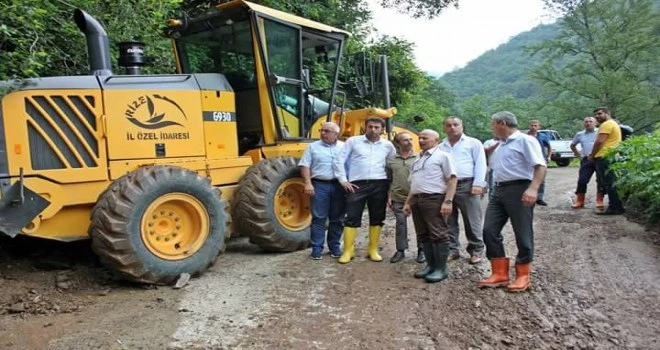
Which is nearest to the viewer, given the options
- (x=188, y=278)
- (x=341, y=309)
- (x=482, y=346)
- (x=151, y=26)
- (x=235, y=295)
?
(x=482, y=346)

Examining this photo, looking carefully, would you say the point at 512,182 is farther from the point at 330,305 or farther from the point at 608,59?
the point at 608,59

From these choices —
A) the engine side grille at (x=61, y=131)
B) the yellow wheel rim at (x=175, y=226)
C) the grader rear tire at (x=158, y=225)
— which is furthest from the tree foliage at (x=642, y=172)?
the engine side grille at (x=61, y=131)

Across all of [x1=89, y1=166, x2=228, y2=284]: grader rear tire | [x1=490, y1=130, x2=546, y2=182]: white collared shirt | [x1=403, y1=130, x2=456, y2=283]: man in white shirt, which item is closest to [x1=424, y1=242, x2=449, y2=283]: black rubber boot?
[x1=403, y1=130, x2=456, y2=283]: man in white shirt

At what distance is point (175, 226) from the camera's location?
480 cm

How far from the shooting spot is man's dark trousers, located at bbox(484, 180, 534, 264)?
13.7 feet

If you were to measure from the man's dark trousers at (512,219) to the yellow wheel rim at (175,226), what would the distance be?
251 centimetres

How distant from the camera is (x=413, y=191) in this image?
467 centimetres

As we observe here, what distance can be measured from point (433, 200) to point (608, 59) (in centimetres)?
2380

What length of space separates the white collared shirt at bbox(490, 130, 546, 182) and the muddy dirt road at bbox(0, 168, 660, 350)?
940mm

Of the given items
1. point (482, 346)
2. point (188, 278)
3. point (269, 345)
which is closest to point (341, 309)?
point (269, 345)

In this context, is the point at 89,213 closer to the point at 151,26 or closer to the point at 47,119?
the point at 47,119

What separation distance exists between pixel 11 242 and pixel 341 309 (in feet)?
11.1

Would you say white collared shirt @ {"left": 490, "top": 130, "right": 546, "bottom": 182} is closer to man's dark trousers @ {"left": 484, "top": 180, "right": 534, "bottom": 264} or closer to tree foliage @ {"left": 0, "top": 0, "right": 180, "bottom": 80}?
man's dark trousers @ {"left": 484, "top": 180, "right": 534, "bottom": 264}

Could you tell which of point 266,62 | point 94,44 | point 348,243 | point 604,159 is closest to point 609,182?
point 604,159
